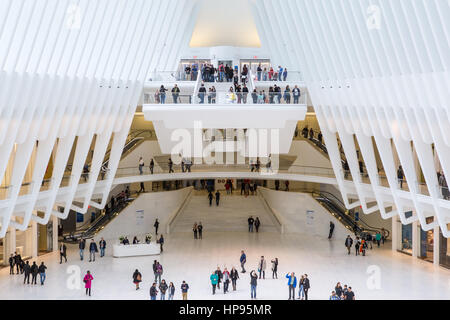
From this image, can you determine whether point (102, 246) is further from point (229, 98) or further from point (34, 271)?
point (229, 98)

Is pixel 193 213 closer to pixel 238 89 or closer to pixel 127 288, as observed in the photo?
pixel 238 89

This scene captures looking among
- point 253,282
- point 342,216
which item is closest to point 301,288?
point 253,282

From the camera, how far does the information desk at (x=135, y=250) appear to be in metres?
29.6

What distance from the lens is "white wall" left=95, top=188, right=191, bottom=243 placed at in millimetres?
35406

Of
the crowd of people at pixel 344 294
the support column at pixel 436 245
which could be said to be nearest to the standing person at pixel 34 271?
the crowd of people at pixel 344 294

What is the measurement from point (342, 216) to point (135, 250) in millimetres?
13124

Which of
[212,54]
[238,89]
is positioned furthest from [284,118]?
[212,54]

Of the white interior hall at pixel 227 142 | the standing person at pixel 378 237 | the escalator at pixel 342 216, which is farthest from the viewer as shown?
the escalator at pixel 342 216

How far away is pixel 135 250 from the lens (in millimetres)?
29781

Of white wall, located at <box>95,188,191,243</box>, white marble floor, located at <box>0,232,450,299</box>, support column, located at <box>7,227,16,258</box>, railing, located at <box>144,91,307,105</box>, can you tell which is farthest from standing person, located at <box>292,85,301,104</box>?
support column, located at <box>7,227,16,258</box>

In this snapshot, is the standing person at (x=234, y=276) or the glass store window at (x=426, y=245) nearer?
the standing person at (x=234, y=276)

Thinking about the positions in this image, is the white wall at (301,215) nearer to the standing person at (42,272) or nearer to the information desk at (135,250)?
the information desk at (135,250)

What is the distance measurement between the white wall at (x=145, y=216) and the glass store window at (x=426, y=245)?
52.9 feet
